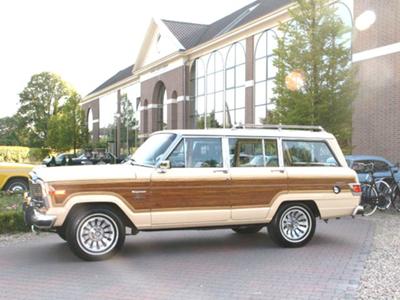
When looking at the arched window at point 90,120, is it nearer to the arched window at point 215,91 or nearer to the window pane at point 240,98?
the arched window at point 215,91

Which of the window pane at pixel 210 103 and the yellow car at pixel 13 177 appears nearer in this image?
the yellow car at pixel 13 177

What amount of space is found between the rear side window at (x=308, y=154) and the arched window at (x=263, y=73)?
20042 millimetres

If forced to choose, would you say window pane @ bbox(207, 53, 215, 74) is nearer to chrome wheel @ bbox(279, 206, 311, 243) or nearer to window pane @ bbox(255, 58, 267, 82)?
window pane @ bbox(255, 58, 267, 82)

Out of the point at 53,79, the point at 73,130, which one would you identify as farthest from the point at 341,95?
the point at 53,79

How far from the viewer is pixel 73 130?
61094 millimetres

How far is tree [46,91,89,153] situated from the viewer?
60.1 metres

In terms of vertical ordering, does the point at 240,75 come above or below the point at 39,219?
above

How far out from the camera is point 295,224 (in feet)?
28.5

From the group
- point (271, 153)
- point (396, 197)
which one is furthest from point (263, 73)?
point (271, 153)

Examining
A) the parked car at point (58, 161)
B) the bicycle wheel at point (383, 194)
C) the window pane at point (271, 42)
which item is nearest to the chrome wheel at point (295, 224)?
the bicycle wheel at point (383, 194)

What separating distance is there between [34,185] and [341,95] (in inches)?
494

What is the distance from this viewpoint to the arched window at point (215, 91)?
3488cm

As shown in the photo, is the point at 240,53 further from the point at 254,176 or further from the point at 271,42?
the point at 254,176

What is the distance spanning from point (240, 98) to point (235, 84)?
3.78 feet
